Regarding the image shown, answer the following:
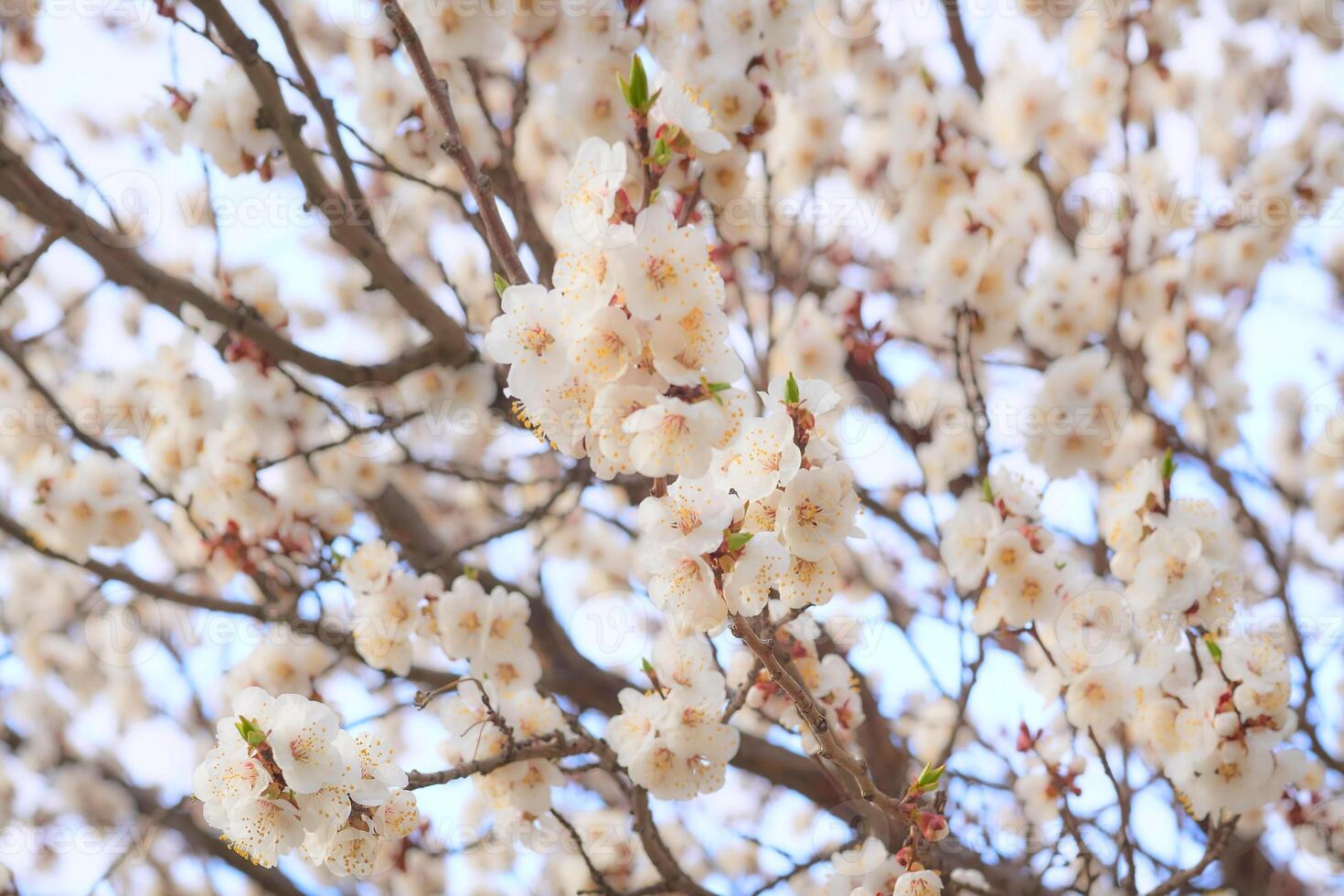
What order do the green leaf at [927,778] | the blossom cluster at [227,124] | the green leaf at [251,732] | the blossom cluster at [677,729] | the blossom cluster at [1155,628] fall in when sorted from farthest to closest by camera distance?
1. the blossom cluster at [227,124]
2. the blossom cluster at [1155,628]
3. the blossom cluster at [677,729]
4. the green leaf at [927,778]
5. the green leaf at [251,732]

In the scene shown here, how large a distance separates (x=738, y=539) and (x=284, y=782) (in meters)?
0.73

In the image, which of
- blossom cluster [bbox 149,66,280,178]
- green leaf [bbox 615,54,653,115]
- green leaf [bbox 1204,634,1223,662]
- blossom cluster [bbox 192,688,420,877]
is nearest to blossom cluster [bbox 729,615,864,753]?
green leaf [bbox 1204,634,1223,662]

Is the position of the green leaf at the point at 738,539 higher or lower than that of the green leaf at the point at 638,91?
lower

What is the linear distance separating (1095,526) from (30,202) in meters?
3.06

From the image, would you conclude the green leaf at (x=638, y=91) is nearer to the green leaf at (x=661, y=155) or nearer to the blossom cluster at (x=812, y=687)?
the green leaf at (x=661, y=155)

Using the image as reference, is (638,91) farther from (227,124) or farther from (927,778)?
(227,124)

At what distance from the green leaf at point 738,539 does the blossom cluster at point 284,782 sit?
621 mm

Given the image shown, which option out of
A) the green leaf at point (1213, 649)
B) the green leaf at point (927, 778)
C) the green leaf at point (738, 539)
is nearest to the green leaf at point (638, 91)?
the green leaf at point (738, 539)

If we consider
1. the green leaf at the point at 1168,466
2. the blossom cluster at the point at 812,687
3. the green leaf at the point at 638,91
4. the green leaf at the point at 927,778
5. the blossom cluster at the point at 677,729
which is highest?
the green leaf at the point at 1168,466

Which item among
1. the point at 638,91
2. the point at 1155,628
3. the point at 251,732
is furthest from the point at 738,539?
the point at 1155,628

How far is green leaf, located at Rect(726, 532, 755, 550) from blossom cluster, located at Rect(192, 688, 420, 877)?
621 mm

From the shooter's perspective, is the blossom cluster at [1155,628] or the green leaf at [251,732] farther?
the blossom cluster at [1155,628]

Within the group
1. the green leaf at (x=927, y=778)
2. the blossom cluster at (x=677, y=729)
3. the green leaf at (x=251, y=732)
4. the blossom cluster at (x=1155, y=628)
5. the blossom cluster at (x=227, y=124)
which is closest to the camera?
the green leaf at (x=251, y=732)

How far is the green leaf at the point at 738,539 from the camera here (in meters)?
1.27
